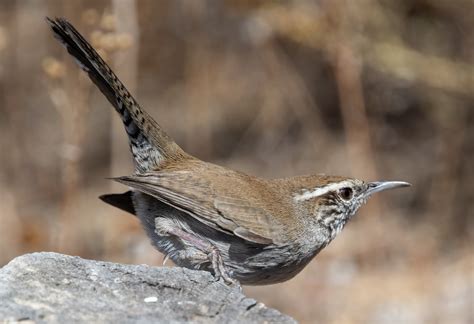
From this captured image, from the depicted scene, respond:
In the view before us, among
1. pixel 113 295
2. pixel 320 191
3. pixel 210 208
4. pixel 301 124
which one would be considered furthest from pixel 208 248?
pixel 301 124

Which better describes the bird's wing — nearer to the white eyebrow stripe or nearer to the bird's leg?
the bird's leg

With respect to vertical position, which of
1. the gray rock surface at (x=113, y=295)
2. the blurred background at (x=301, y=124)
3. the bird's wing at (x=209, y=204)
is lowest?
the gray rock surface at (x=113, y=295)

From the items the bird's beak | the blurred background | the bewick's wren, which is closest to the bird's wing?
the bewick's wren

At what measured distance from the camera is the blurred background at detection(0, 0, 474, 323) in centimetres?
785

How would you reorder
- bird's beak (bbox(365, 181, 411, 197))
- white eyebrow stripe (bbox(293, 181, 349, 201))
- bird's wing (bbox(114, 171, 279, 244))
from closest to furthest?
bird's wing (bbox(114, 171, 279, 244)) → white eyebrow stripe (bbox(293, 181, 349, 201)) → bird's beak (bbox(365, 181, 411, 197))

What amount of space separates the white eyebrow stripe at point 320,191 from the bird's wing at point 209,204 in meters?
0.33

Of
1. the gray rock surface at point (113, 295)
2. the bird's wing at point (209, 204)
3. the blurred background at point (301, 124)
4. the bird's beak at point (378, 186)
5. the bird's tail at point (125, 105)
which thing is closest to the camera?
the gray rock surface at point (113, 295)

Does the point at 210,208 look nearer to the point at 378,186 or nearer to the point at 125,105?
the point at 125,105

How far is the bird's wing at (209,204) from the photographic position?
14.5 ft

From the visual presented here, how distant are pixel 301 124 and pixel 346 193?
17.0 feet

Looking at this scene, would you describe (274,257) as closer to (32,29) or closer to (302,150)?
(302,150)

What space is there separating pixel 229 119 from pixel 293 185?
19.8ft

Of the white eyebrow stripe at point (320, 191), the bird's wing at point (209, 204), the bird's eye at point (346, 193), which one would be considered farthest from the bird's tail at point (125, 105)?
the bird's eye at point (346, 193)

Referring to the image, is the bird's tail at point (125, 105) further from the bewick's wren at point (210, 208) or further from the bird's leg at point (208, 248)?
the bird's leg at point (208, 248)
